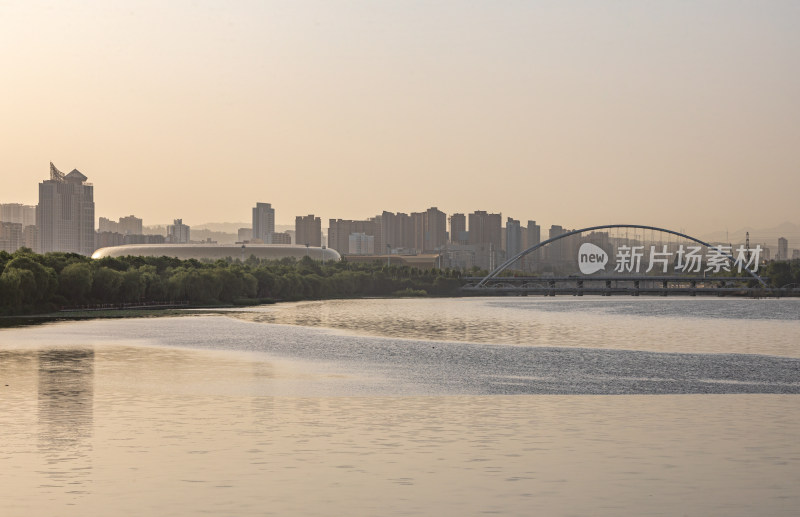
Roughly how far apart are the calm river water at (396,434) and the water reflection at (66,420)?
9 centimetres

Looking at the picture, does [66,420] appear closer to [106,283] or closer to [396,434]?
[396,434]

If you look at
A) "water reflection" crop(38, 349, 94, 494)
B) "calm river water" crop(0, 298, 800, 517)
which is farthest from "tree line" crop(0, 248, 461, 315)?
"water reflection" crop(38, 349, 94, 494)

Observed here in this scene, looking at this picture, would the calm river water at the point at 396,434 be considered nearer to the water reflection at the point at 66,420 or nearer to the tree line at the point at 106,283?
the water reflection at the point at 66,420

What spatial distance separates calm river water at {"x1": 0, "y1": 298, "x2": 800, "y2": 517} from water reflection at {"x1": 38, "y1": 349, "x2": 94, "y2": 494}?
0.28 ft

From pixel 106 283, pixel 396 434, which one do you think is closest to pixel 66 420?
pixel 396 434

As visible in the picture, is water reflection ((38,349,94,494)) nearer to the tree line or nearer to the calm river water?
the calm river water

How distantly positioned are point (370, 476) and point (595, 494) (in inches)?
174

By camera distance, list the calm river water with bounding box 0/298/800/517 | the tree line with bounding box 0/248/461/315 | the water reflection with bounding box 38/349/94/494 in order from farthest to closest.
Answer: the tree line with bounding box 0/248/461/315 < the water reflection with bounding box 38/349/94/494 < the calm river water with bounding box 0/298/800/517

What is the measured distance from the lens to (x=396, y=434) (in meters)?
24.5

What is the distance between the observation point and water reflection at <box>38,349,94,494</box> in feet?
63.8

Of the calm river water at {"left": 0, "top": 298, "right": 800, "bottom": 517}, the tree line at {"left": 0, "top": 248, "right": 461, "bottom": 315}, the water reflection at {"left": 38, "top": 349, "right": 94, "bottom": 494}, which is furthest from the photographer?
the tree line at {"left": 0, "top": 248, "right": 461, "bottom": 315}

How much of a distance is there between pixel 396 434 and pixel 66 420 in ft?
30.5

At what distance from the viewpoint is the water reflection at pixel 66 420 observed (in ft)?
63.8

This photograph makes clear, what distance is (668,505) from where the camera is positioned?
16812 millimetres
